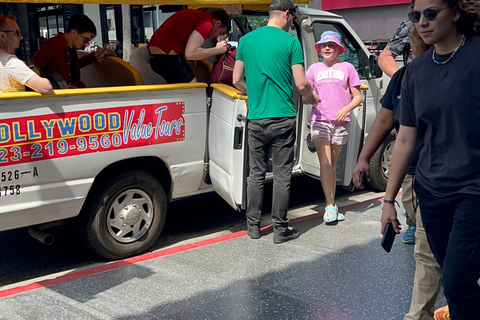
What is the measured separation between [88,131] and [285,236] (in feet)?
6.55

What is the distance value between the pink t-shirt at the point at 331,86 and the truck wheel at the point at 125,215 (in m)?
1.77

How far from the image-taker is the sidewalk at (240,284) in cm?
424

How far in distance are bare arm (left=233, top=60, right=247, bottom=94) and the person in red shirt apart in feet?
1.16

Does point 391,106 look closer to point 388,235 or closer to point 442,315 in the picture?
point 388,235

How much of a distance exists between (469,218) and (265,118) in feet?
9.52

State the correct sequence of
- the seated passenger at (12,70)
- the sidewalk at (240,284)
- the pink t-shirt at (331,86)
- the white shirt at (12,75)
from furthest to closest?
1. the pink t-shirt at (331,86)
2. the white shirt at (12,75)
3. the seated passenger at (12,70)
4. the sidewalk at (240,284)

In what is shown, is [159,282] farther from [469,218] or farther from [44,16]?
[44,16]

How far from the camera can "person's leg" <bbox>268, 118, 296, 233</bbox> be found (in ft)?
18.4

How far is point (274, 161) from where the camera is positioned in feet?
18.9

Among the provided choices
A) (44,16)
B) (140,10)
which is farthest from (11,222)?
(44,16)

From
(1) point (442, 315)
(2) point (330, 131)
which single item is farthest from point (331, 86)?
(1) point (442, 315)

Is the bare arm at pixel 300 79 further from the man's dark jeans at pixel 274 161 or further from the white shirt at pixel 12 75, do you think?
the white shirt at pixel 12 75

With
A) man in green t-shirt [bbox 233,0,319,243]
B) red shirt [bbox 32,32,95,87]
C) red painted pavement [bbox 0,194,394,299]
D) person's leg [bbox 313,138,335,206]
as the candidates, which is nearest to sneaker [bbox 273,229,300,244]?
man in green t-shirt [bbox 233,0,319,243]

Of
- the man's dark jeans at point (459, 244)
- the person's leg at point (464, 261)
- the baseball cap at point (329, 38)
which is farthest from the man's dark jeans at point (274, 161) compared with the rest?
the person's leg at point (464, 261)
